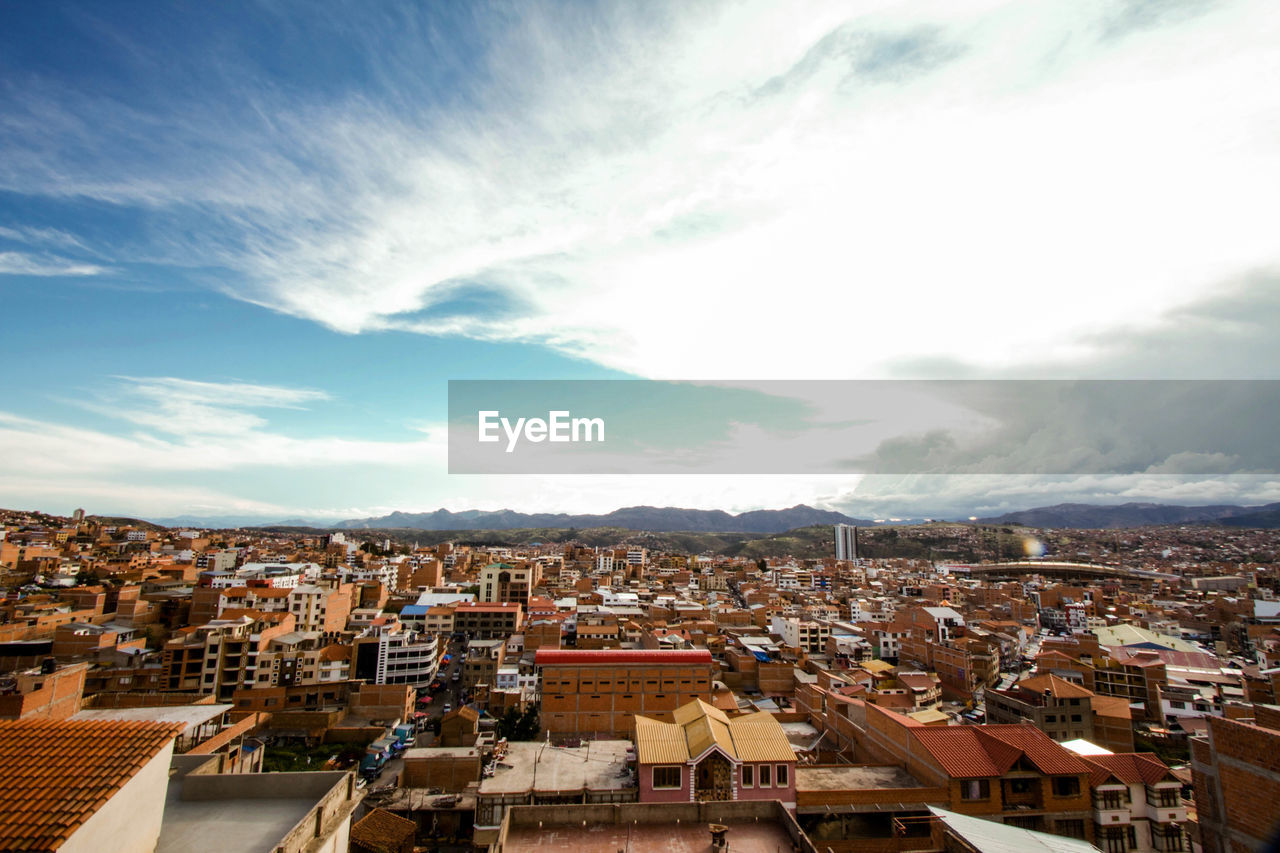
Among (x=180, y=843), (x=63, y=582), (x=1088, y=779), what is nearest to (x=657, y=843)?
(x=180, y=843)

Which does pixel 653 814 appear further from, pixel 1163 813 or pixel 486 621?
pixel 486 621

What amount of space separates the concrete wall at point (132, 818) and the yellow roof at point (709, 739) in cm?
719

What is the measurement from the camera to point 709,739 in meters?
10.4

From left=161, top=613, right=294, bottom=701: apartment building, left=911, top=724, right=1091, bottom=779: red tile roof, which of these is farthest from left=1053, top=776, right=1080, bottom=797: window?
left=161, top=613, right=294, bottom=701: apartment building

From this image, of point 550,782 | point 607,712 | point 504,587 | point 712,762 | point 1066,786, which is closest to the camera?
point 712,762

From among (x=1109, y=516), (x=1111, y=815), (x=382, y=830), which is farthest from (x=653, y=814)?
(x=1109, y=516)

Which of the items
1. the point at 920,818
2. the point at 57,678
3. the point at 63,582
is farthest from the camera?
the point at 63,582

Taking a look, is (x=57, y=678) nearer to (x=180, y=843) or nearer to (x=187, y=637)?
(x=187, y=637)

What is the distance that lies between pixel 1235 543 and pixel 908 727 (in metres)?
119

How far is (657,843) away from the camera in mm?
7602

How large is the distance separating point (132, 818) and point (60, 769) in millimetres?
565

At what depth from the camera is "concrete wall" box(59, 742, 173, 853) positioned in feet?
12.4

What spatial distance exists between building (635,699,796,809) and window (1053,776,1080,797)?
5.28m

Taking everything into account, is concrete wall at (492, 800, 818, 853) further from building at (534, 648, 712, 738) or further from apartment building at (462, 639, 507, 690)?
apartment building at (462, 639, 507, 690)
